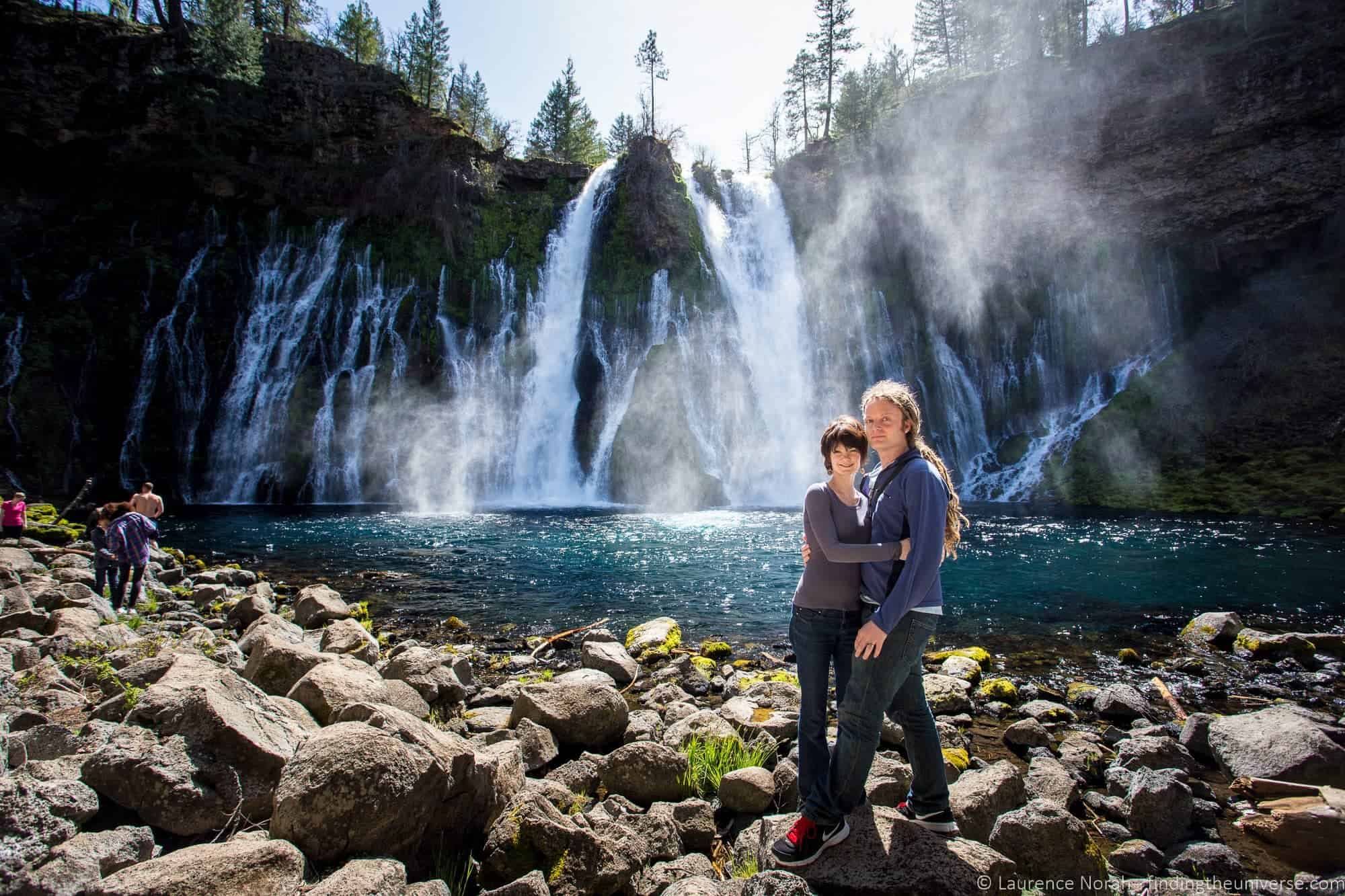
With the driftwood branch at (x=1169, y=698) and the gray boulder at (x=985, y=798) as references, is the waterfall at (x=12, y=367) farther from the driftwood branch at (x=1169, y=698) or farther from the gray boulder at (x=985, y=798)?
the driftwood branch at (x=1169, y=698)

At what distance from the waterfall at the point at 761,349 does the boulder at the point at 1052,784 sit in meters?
22.7

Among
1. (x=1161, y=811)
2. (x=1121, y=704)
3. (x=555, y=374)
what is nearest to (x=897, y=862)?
(x=1161, y=811)

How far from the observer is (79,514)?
825 inches

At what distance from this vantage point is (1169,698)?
632cm

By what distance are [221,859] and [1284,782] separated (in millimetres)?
6121

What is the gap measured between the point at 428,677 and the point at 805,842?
12.9 feet

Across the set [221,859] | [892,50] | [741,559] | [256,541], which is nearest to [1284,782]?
[221,859]

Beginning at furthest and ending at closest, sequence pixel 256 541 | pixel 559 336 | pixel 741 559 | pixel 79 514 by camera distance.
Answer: pixel 559 336 → pixel 79 514 → pixel 256 541 → pixel 741 559

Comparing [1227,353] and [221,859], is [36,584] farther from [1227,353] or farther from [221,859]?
[1227,353]

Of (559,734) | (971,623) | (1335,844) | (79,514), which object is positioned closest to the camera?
(1335,844)

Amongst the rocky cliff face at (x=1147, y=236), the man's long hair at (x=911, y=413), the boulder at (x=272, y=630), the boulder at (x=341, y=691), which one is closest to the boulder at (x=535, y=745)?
the boulder at (x=341, y=691)

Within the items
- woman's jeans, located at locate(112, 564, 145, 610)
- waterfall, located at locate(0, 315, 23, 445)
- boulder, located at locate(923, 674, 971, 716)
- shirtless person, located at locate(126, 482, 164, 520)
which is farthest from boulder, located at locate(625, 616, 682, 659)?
waterfall, located at locate(0, 315, 23, 445)

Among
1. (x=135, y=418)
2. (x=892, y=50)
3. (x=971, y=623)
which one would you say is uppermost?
(x=892, y=50)

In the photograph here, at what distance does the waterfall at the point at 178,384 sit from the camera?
88.5ft
